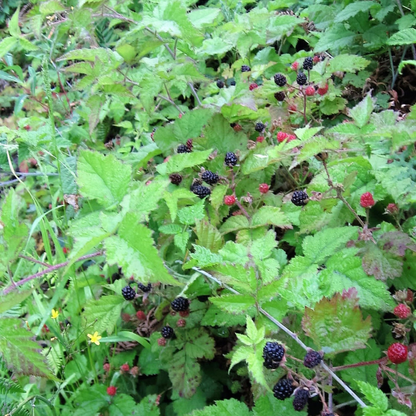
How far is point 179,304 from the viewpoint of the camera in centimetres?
124

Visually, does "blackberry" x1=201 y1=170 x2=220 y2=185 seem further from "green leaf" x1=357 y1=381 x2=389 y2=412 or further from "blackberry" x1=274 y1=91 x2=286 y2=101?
"green leaf" x1=357 y1=381 x2=389 y2=412

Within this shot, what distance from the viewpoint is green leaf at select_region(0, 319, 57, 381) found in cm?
103

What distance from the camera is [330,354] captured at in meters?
0.92

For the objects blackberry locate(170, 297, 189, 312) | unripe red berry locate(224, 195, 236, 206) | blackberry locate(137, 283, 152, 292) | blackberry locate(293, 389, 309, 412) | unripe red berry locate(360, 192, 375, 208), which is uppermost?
unripe red berry locate(360, 192, 375, 208)

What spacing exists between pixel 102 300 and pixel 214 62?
209 centimetres

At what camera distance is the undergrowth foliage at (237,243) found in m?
0.96

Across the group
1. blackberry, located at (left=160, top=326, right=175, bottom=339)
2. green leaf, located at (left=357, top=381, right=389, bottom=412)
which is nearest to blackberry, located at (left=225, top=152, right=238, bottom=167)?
blackberry, located at (left=160, top=326, right=175, bottom=339)

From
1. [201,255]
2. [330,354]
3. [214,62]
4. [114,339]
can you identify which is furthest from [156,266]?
[214,62]

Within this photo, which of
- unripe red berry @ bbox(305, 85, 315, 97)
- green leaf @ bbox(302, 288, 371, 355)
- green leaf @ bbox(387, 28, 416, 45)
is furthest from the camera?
unripe red berry @ bbox(305, 85, 315, 97)

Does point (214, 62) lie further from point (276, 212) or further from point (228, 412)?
point (228, 412)

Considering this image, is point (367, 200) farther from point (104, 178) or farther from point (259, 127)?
point (104, 178)

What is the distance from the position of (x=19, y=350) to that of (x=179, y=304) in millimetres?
471

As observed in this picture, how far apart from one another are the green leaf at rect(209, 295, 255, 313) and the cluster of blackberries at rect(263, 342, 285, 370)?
145mm

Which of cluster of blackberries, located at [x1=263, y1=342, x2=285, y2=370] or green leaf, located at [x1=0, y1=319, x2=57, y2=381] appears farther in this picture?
green leaf, located at [x1=0, y1=319, x2=57, y2=381]
